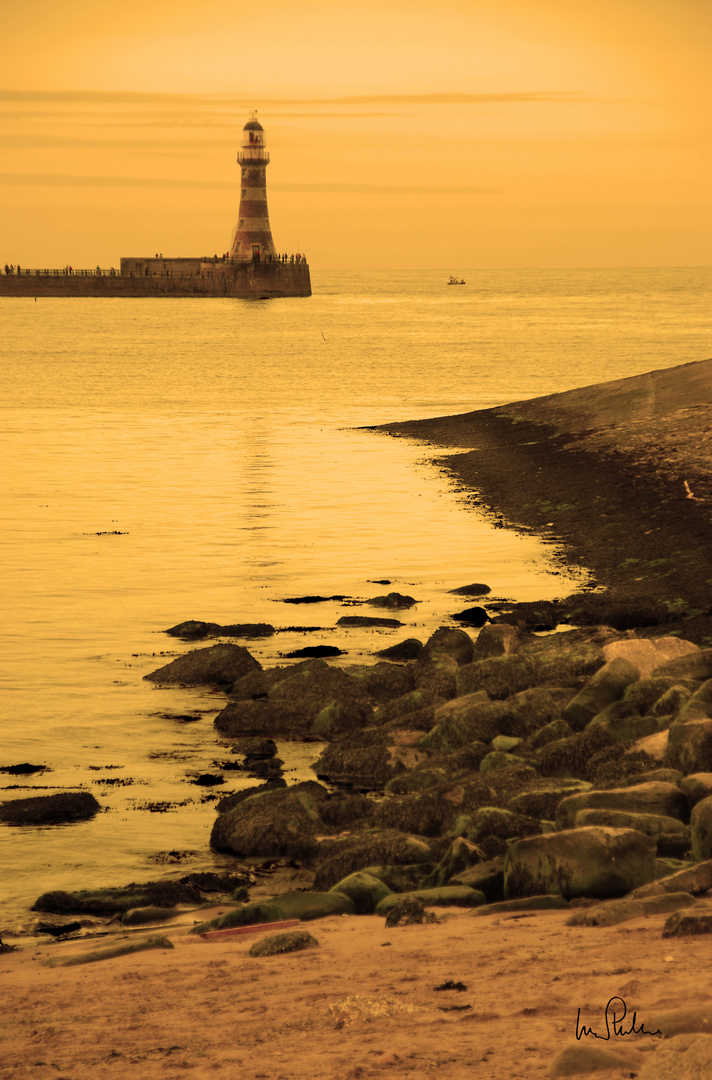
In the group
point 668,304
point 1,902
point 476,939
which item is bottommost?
point 1,902

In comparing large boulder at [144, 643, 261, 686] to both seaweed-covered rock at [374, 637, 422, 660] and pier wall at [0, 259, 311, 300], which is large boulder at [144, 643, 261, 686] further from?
pier wall at [0, 259, 311, 300]

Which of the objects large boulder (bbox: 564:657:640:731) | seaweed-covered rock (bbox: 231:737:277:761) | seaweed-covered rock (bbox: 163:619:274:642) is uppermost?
large boulder (bbox: 564:657:640:731)

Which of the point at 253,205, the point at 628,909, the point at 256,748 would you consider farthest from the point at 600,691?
the point at 253,205

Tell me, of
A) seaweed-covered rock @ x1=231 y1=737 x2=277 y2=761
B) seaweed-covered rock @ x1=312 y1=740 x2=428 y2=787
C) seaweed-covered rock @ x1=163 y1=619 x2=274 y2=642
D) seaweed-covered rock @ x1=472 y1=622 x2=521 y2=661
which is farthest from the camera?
seaweed-covered rock @ x1=163 y1=619 x2=274 y2=642

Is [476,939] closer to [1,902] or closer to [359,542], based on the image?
[1,902]

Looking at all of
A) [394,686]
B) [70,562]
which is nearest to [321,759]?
[394,686]

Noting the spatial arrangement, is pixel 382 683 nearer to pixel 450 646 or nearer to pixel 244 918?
pixel 450 646

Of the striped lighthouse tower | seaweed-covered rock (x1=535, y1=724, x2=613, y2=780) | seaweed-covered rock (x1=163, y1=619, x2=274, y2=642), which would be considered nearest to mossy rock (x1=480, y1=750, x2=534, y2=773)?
seaweed-covered rock (x1=535, y1=724, x2=613, y2=780)

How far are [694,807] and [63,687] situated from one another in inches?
281

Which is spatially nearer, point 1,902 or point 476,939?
point 476,939

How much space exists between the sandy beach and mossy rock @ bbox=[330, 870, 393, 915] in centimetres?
62

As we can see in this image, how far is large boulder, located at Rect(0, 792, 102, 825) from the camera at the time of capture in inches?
361

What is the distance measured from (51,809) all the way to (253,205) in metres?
116

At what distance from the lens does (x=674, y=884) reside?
6344mm
